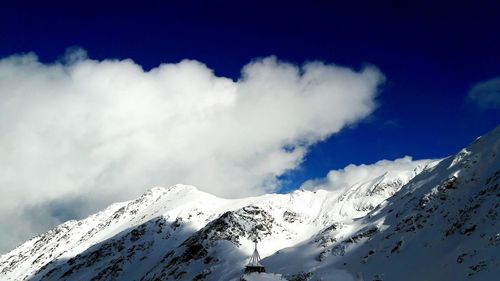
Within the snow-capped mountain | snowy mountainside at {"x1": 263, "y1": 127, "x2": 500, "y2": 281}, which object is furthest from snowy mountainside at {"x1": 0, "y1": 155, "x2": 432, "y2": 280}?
snowy mountainside at {"x1": 263, "y1": 127, "x2": 500, "y2": 281}

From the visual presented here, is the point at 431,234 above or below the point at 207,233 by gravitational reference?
below

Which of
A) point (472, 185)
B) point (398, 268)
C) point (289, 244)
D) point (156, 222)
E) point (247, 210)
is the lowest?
point (398, 268)

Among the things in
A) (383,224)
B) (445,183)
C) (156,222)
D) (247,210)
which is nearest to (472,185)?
(445,183)

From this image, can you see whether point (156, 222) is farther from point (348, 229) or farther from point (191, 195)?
point (348, 229)

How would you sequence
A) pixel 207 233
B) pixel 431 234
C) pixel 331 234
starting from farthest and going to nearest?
pixel 207 233 → pixel 331 234 → pixel 431 234

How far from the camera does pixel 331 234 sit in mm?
90438

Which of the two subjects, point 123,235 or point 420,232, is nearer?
point 420,232

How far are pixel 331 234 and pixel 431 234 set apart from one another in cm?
2782

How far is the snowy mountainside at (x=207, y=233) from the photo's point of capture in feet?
361

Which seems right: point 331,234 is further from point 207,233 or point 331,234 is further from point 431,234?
point 207,233

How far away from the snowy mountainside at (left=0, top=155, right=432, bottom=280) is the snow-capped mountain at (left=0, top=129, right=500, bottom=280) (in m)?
0.37

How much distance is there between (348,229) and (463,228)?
3218 cm

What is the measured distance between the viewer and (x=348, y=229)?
293 feet

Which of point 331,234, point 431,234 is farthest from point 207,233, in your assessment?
point 431,234
